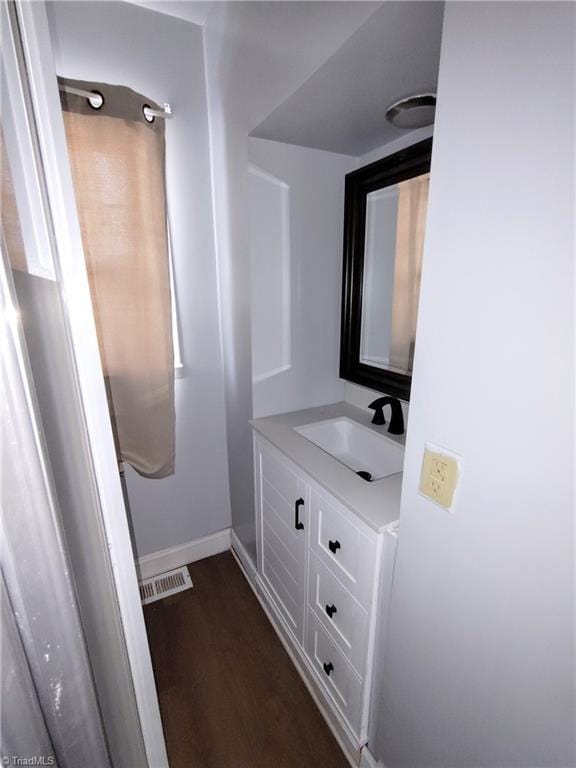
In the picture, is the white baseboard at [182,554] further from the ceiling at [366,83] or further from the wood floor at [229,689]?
the ceiling at [366,83]

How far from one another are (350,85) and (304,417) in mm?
1240

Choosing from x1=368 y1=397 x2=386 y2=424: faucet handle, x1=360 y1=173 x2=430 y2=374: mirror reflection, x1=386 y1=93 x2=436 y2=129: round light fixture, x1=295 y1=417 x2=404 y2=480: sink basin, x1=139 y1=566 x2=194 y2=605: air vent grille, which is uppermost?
x1=386 y1=93 x2=436 y2=129: round light fixture

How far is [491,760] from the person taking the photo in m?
0.77

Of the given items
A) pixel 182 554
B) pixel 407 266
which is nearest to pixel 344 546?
pixel 407 266

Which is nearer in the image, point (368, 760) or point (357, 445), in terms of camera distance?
point (368, 760)

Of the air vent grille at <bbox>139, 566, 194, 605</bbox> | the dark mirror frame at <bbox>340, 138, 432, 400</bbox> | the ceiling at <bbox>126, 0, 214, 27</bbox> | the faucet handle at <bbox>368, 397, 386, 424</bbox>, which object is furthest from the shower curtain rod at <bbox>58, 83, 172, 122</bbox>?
the air vent grille at <bbox>139, 566, 194, 605</bbox>

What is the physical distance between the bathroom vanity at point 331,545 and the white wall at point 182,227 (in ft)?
1.50

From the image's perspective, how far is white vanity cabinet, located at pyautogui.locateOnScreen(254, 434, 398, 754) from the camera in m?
1.06

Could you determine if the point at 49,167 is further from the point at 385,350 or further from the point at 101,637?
the point at 385,350

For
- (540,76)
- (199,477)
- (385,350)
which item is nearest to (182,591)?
(199,477)

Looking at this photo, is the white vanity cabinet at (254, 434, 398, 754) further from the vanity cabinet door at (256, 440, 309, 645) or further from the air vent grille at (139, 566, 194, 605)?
the air vent grille at (139, 566, 194, 605)

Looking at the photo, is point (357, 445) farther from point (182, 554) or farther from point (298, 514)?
point (182, 554)

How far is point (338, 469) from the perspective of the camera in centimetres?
123

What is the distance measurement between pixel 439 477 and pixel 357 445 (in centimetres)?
88
